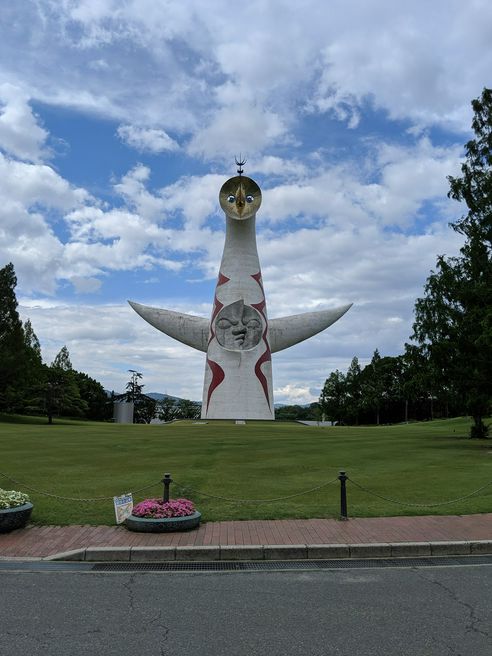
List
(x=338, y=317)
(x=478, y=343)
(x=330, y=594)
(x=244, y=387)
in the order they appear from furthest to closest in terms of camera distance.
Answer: (x=338, y=317), (x=244, y=387), (x=478, y=343), (x=330, y=594)

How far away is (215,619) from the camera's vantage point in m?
5.89

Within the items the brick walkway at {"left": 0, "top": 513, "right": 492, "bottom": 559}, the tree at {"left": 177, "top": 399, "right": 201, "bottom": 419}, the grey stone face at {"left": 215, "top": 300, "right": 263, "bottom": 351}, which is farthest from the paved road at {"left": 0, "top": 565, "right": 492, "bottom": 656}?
the tree at {"left": 177, "top": 399, "right": 201, "bottom": 419}

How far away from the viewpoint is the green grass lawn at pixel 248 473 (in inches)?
448

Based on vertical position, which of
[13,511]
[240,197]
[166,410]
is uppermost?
[240,197]

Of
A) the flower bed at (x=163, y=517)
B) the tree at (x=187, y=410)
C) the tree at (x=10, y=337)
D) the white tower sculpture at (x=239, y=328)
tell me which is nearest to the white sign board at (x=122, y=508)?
the flower bed at (x=163, y=517)

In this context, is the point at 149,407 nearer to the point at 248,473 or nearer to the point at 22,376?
the point at 22,376

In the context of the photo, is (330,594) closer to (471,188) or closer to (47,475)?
(47,475)

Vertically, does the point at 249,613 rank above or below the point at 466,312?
below

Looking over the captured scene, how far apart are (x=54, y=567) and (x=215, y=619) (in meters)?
3.16

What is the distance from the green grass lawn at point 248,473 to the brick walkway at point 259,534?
0.53 m

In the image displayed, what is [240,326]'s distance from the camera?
5400 cm

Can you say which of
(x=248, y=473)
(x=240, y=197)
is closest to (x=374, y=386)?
(x=240, y=197)

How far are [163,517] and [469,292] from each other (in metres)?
19.7

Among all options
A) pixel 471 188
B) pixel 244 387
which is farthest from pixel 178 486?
pixel 244 387
